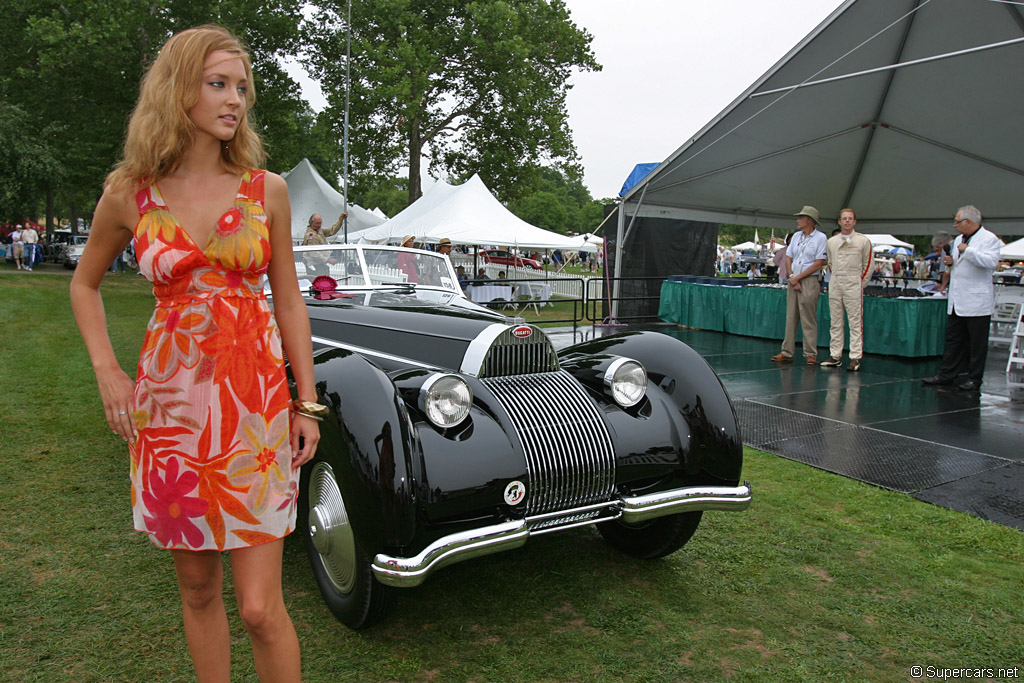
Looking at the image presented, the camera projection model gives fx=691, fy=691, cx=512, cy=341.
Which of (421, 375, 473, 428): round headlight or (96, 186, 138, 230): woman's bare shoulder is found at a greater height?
(96, 186, 138, 230): woman's bare shoulder

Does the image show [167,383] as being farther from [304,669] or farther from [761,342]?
[761,342]

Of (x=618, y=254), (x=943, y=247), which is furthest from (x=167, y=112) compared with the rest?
(x=943, y=247)

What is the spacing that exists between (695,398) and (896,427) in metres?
3.86

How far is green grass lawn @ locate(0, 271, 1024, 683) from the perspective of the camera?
2.74 meters

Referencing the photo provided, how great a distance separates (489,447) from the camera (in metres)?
2.94

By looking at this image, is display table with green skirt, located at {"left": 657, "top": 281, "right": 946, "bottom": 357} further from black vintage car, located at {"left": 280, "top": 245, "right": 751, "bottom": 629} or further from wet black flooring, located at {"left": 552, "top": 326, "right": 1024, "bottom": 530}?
black vintage car, located at {"left": 280, "top": 245, "right": 751, "bottom": 629}

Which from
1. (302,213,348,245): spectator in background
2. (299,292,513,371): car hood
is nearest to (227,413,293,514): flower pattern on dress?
(299,292,513,371): car hood

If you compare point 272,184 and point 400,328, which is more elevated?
point 272,184

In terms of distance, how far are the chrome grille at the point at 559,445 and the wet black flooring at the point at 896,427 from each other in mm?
2699

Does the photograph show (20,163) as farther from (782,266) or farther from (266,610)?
(266,610)

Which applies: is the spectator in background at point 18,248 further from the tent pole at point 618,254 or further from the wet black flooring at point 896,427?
the wet black flooring at point 896,427

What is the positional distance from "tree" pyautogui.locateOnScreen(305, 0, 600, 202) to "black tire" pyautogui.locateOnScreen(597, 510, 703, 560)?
20.8 meters

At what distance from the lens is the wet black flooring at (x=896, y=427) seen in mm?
4820

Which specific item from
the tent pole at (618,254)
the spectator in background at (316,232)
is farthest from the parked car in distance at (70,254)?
the tent pole at (618,254)
